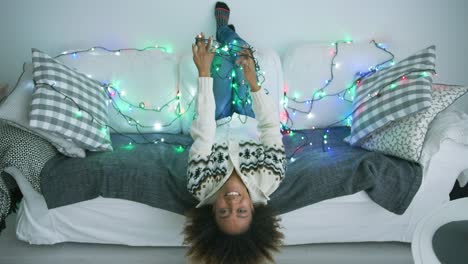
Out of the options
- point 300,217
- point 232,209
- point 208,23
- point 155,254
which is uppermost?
point 208,23

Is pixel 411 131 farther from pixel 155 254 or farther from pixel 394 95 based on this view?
pixel 155 254

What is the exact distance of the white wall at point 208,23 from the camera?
2389 millimetres

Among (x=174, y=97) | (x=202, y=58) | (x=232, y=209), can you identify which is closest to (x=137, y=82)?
(x=174, y=97)

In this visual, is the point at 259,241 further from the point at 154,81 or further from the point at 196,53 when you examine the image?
the point at 154,81

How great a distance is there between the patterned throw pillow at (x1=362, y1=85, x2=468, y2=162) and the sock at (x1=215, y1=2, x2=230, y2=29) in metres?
1.12

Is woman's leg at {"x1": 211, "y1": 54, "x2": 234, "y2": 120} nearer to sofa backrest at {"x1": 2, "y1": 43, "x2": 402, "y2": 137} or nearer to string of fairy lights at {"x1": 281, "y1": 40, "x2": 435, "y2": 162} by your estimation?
sofa backrest at {"x1": 2, "y1": 43, "x2": 402, "y2": 137}

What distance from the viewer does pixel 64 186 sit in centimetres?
175

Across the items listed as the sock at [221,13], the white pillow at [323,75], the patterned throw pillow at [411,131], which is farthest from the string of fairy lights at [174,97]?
the patterned throw pillow at [411,131]

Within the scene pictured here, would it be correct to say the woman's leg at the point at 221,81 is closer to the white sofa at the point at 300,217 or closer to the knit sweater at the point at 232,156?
the knit sweater at the point at 232,156

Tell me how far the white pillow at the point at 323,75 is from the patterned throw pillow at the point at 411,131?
431 millimetres

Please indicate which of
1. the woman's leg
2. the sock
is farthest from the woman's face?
the sock

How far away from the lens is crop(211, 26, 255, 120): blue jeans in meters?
2.17

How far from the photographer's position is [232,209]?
59.3 inches

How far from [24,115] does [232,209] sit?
3.55 ft
